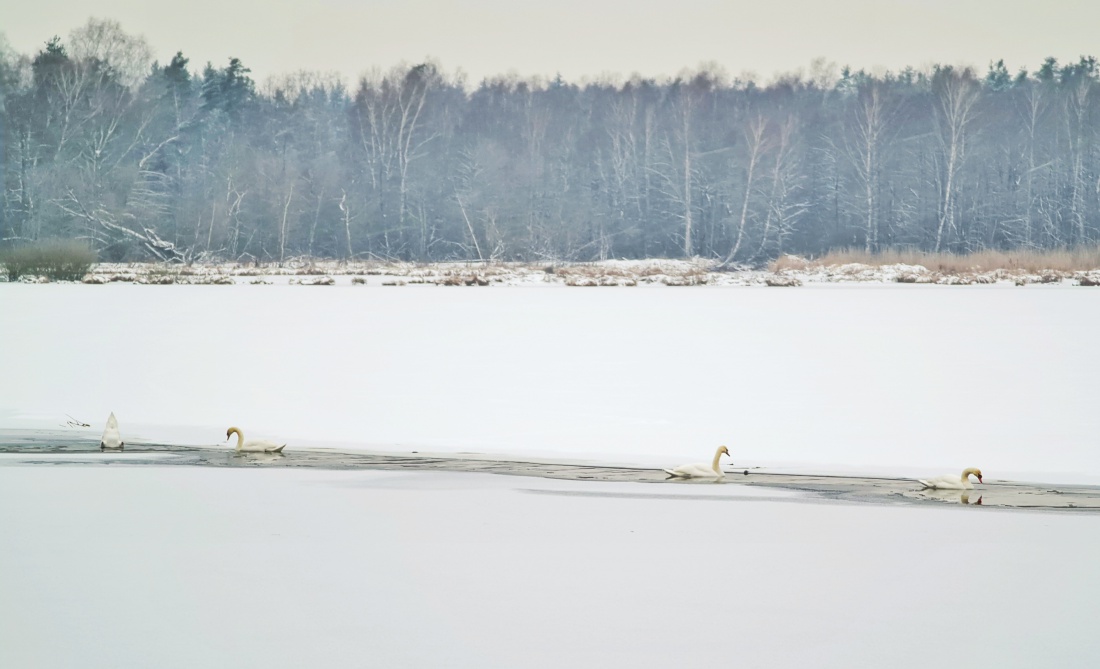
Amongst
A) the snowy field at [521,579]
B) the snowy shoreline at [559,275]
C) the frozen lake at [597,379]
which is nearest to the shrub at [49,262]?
the snowy shoreline at [559,275]

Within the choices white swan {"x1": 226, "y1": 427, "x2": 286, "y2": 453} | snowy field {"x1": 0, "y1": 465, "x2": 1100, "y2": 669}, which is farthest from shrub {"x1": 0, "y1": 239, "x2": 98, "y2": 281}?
snowy field {"x1": 0, "y1": 465, "x2": 1100, "y2": 669}

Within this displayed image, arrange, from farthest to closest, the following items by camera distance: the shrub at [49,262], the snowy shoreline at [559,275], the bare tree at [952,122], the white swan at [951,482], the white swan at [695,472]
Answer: the bare tree at [952,122] → the snowy shoreline at [559,275] → the shrub at [49,262] → the white swan at [695,472] → the white swan at [951,482]

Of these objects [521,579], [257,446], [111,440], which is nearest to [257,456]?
[257,446]

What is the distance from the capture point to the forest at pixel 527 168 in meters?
45.5

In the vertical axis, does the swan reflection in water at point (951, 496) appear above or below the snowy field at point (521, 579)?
above

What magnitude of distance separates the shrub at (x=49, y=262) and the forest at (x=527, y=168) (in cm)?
1079

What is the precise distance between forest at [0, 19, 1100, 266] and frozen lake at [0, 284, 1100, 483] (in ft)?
80.6

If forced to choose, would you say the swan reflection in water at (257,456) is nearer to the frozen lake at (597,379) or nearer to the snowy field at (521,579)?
the frozen lake at (597,379)

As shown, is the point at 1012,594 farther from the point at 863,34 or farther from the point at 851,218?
the point at 863,34

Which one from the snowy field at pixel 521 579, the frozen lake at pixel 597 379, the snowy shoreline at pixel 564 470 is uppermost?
the frozen lake at pixel 597 379

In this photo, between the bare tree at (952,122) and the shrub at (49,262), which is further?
the bare tree at (952,122)

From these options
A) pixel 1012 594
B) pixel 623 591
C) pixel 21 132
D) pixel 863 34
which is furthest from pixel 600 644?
pixel 863 34

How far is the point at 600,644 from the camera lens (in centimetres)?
390

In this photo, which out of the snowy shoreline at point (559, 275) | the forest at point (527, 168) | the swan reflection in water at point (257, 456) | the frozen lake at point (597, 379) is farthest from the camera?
the forest at point (527, 168)
